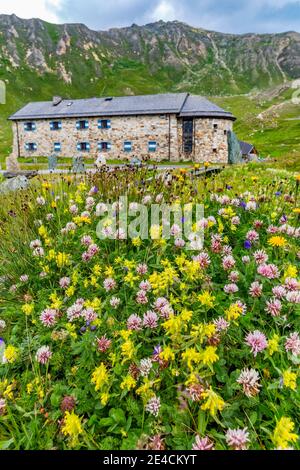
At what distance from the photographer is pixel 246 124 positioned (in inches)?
4117

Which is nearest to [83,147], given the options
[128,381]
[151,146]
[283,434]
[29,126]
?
[29,126]

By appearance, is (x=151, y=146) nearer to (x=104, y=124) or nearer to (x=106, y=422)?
(x=104, y=124)

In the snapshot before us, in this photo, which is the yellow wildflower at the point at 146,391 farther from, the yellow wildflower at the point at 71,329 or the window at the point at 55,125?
the window at the point at 55,125

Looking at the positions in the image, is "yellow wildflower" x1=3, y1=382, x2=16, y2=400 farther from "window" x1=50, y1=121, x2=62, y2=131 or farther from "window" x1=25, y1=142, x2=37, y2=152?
"window" x1=25, y1=142, x2=37, y2=152

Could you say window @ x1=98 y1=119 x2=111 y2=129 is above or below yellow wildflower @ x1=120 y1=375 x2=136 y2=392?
above

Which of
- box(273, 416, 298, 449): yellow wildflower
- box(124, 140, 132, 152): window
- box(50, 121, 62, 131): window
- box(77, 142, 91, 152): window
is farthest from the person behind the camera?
box(50, 121, 62, 131): window

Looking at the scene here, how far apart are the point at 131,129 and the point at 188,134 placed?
7337mm

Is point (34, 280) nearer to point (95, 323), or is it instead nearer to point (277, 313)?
point (95, 323)

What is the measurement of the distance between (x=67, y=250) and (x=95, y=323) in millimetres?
1439

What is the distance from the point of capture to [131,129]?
1638 inches

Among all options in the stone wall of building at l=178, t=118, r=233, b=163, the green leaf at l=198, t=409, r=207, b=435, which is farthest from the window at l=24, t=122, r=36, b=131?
the green leaf at l=198, t=409, r=207, b=435

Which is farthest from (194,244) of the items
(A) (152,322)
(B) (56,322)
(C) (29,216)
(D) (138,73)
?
(D) (138,73)

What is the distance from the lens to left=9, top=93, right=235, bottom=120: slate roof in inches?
1596

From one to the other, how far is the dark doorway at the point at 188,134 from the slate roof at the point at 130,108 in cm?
110
